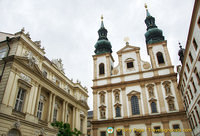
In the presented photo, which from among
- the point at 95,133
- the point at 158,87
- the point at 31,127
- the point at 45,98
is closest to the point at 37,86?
the point at 45,98

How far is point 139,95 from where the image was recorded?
103 ft

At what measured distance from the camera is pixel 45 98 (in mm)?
23281

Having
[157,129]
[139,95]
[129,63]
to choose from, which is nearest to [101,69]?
[129,63]

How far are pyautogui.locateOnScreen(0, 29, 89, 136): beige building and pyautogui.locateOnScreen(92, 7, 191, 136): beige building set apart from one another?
355 inches

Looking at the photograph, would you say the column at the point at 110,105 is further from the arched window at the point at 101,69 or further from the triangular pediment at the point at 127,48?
the triangular pediment at the point at 127,48

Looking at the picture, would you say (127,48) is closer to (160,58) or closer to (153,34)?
→ (153,34)

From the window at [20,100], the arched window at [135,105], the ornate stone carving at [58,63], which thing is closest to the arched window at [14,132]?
the window at [20,100]

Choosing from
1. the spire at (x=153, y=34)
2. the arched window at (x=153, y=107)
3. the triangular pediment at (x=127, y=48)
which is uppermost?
the spire at (x=153, y=34)

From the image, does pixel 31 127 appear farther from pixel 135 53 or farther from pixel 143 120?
pixel 135 53

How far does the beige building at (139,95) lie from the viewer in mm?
28062

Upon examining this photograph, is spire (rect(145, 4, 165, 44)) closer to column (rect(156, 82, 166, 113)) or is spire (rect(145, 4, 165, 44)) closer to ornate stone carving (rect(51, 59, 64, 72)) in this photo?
column (rect(156, 82, 166, 113))

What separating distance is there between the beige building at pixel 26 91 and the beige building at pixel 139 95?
901 centimetres

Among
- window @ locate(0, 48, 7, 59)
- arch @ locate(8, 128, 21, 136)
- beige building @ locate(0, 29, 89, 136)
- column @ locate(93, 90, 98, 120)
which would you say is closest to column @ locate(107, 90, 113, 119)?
column @ locate(93, 90, 98, 120)

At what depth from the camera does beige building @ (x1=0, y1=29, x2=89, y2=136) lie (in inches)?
643
